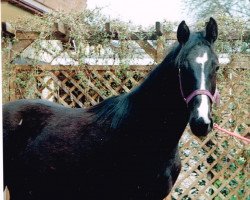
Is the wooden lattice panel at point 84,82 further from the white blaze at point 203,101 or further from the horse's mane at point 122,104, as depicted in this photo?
the white blaze at point 203,101

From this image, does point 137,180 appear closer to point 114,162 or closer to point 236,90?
point 114,162

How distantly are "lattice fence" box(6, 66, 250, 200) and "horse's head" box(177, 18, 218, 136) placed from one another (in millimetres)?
2328

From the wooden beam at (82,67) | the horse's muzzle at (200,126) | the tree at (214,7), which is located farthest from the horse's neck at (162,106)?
the tree at (214,7)

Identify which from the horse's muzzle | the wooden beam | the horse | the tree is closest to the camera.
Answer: the horse's muzzle

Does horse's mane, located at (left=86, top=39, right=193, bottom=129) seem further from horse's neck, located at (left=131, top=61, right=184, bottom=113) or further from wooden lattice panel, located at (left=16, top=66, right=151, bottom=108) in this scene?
wooden lattice panel, located at (left=16, top=66, right=151, bottom=108)

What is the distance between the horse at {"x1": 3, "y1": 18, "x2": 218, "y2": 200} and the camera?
273 centimetres

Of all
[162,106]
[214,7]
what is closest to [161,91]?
[162,106]

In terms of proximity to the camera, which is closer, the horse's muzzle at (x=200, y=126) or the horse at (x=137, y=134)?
the horse's muzzle at (x=200, y=126)

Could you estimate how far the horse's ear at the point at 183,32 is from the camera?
116 inches

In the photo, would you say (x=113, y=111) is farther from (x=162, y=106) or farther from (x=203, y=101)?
(x=203, y=101)

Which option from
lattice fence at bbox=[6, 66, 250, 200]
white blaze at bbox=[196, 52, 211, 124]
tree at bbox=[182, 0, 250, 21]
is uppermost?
tree at bbox=[182, 0, 250, 21]

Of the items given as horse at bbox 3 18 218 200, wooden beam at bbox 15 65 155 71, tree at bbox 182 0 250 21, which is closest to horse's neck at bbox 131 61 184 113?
horse at bbox 3 18 218 200

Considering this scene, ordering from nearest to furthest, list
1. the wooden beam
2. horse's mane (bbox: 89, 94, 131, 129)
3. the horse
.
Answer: the horse → horse's mane (bbox: 89, 94, 131, 129) → the wooden beam

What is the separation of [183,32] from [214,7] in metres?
14.5
